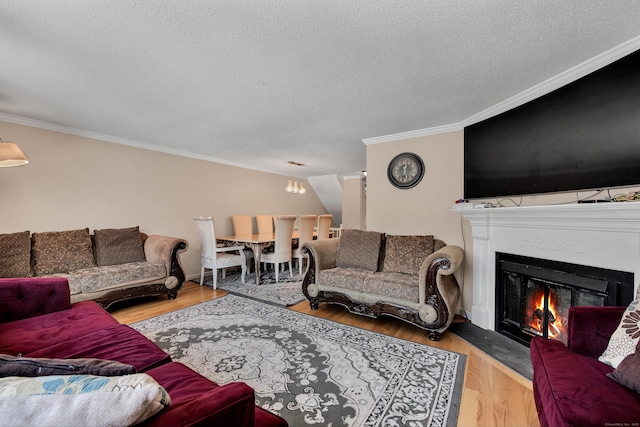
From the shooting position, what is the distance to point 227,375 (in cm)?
187

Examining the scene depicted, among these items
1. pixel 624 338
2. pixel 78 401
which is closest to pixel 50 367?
pixel 78 401

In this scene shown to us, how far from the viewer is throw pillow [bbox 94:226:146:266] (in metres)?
3.44

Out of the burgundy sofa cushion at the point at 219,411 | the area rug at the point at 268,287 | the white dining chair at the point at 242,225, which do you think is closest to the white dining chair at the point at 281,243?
the area rug at the point at 268,287

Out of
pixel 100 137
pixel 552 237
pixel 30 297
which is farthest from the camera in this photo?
pixel 100 137

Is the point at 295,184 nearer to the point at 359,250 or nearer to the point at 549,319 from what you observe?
the point at 359,250

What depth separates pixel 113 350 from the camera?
1372 mm

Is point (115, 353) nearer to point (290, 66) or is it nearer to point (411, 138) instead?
point (290, 66)

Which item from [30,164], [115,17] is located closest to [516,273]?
[115,17]

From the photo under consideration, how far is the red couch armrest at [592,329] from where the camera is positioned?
4.48 feet

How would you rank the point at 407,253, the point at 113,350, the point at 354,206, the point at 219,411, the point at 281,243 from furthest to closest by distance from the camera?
the point at 354,206 < the point at 281,243 < the point at 407,253 < the point at 113,350 < the point at 219,411

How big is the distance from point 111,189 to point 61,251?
103 cm

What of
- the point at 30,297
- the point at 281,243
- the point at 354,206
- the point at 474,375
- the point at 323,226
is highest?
the point at 354,206

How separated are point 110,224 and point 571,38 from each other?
5114mm

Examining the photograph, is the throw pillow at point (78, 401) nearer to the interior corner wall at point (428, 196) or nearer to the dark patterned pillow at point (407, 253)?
the dark patterned pillow at point (407, 253)
